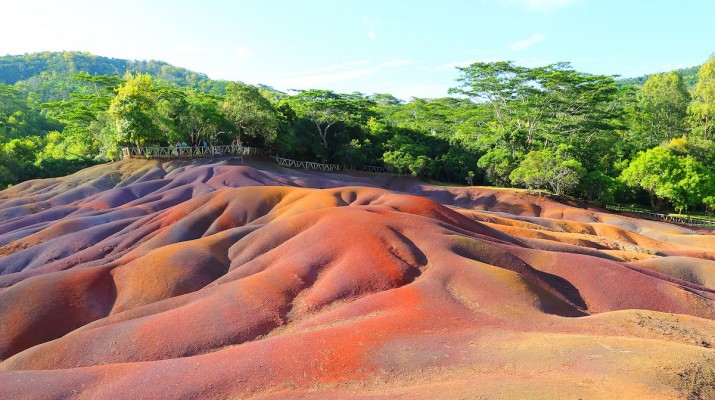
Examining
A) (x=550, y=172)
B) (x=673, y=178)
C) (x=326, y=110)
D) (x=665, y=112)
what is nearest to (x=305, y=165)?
(x=326, y=110)

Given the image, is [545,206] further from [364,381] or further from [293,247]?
[364,381]

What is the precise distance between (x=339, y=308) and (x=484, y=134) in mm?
62234

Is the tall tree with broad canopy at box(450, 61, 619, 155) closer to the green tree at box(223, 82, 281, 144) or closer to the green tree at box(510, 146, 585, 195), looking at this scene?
the green tree at box(510, 146, 585, 195)

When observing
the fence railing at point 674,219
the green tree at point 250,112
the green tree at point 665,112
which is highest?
the green tree at point 665,112

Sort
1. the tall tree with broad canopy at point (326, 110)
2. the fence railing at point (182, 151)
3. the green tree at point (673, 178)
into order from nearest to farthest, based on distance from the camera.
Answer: the green tree at point (673, 178), the fence railing at point (182, 151), the tall tree with broad canopy at point (326, 110)

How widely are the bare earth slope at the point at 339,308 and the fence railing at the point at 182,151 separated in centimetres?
2613

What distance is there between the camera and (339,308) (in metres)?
16.7

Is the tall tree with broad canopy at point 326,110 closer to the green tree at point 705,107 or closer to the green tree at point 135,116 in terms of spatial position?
the green tree at point 135,116

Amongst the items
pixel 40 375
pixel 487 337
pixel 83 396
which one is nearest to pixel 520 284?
pixel 487 337

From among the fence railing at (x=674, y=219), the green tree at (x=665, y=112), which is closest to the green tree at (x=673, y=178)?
the fence railing at (x=674, y=219)

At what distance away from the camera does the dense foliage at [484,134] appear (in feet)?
176

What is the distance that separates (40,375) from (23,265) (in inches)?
765

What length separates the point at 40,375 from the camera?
12.4 metres

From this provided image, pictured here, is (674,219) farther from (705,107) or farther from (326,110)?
(326,110)
